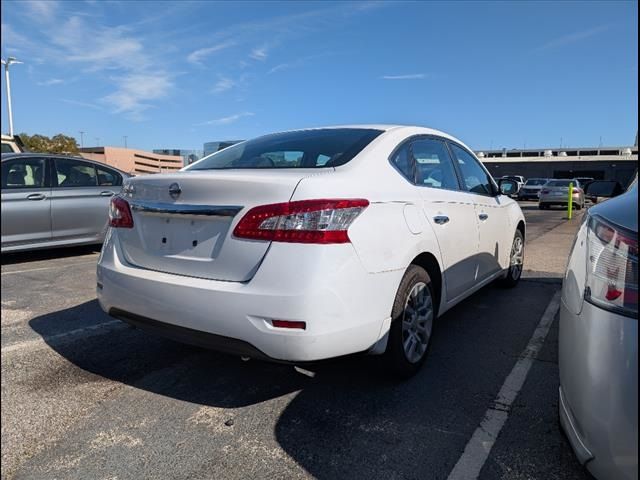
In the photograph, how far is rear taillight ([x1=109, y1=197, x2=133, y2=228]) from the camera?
2.89 meters

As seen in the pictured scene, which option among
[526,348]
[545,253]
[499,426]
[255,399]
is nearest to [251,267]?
[255,399]

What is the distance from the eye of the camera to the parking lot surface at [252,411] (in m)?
2.21

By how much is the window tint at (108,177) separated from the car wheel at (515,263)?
5.84 metres

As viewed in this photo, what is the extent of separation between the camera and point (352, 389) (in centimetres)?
296

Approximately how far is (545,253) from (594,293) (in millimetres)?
7214

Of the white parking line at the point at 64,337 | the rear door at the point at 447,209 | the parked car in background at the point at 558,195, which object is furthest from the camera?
the parked car in background at the point at 558,195

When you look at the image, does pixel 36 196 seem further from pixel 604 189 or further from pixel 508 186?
pixel 604 189

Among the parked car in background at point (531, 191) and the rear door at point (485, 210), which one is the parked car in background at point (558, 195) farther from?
the rear door at point (485, 210)

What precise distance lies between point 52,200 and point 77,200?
0.35 m

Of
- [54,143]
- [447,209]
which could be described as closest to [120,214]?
[447,209]

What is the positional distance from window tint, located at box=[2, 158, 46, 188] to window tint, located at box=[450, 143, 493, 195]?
17.9 ft

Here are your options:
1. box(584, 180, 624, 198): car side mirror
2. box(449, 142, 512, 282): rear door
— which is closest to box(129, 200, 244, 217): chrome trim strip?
box(449, 142, 512, 282): rear door

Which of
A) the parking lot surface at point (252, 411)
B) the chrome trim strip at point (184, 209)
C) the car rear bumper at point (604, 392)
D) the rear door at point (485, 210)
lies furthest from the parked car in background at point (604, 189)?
the chrome trim strip at point (184, 209)

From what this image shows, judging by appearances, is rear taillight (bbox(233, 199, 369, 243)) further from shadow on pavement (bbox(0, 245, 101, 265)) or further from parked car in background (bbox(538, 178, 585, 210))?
parked car in background (bbox(538, 178, 585, 210))
